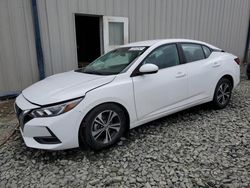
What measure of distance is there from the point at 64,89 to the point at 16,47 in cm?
302

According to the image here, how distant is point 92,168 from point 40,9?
4.12m

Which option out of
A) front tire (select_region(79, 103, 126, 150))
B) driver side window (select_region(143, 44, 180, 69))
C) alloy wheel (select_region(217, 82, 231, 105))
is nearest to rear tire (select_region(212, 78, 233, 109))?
alloy wheel (select_region(217, 82, 231, 105))

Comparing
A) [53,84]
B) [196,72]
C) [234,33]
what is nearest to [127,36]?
[196,72]

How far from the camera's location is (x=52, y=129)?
89.5 inches

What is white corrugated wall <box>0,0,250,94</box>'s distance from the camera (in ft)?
15.3

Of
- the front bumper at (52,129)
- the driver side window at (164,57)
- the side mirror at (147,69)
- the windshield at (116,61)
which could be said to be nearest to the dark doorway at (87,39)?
the windshield at (116,61)

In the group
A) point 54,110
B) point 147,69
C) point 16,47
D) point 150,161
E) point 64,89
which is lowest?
point 150,161

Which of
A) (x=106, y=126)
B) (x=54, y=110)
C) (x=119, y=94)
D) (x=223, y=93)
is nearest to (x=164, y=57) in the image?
(x=119, y=94)

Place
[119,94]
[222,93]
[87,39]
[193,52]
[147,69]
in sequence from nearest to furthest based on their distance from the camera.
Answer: [119,94] → [147,69] → [193,52] → [222,93] → [87,39]

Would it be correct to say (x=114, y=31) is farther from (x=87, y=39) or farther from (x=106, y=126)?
(x=106, y=126)

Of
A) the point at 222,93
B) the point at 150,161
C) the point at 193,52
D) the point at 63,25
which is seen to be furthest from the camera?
the point at 63,25

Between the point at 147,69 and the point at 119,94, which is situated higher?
the point at 147,69

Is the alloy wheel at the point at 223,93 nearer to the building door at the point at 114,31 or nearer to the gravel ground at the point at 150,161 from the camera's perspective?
the gravel ground at the point at 150,161

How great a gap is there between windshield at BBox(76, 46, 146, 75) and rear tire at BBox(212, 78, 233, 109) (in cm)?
177
